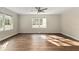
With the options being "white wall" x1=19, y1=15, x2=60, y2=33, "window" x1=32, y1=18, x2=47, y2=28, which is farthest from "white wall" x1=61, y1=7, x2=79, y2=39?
"window" x1=32, y1=18, x2=47, y2=28

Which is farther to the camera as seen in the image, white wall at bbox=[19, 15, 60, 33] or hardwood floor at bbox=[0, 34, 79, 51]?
white wall at bbox=[19, 15, 60, 33]

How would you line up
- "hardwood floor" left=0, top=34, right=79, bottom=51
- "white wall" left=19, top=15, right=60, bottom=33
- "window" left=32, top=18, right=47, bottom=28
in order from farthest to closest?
"window" left=32, top=18, right=47, bottom=28 < "white wall" left=19, top=15, right=60, bottom=33 < "hardwood floor" left=0, top=34, right=79, bottom=51

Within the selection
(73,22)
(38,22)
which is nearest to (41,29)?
(38,22)

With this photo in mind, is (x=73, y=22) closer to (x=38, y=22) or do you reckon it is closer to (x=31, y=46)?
(x=31, y=46)

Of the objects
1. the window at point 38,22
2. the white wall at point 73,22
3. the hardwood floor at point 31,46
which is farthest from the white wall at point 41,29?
the hardwood floor at point 31,46

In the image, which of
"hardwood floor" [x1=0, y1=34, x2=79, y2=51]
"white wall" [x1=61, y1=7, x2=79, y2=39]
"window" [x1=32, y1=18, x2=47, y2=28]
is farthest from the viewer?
"window" [x1=32, y1=18, x2=47, y2=28]

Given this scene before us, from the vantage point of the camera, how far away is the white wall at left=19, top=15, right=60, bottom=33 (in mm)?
10938

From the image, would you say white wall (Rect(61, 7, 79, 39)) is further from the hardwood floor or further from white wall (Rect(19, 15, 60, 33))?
white wall (Rect(19, 15, 60, 33))

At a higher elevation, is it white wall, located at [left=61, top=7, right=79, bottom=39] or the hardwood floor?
white wall, located at [left=61, top=7, right=79, bottom=39]

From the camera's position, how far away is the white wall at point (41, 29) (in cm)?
1094

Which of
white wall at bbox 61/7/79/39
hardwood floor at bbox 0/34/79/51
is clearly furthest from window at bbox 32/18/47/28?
hardwood floor at bbox 0/34/79/51
